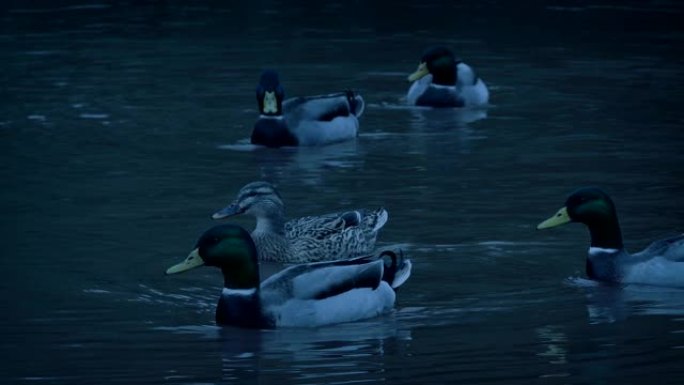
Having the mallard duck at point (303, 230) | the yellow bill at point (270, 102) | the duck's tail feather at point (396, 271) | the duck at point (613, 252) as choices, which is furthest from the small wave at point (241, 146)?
the duck's tail feather at point (396, 271)

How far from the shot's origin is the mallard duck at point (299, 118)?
22.6 meters

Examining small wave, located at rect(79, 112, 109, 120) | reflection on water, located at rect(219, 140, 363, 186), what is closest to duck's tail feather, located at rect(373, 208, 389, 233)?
reflection on water, located at rect(219, 140, 363, 186)

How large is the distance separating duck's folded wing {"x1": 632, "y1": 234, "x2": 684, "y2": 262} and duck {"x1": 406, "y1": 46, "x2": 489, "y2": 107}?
34.2 ft

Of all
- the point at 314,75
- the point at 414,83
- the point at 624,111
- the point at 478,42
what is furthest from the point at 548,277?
the point at 478,42

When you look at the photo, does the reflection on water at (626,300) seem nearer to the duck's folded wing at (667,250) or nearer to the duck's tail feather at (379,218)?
the duck's folded wing at (667,250)

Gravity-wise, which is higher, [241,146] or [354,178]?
[354,178]

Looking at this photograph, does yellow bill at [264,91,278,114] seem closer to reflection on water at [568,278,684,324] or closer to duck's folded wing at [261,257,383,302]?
reflection on water at [568,278,684,324]

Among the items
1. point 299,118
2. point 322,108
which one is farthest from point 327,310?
point 299,118

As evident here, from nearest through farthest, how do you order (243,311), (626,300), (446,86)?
1. (243,311)
2. (626,300)
3. (446,86)

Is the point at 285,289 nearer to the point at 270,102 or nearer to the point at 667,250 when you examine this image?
the point at 667,250

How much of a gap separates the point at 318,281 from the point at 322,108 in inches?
357

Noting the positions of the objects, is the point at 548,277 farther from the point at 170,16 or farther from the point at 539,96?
the point at 170,16

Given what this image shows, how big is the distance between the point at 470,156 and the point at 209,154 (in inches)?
110

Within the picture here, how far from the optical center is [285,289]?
14.0 metres
